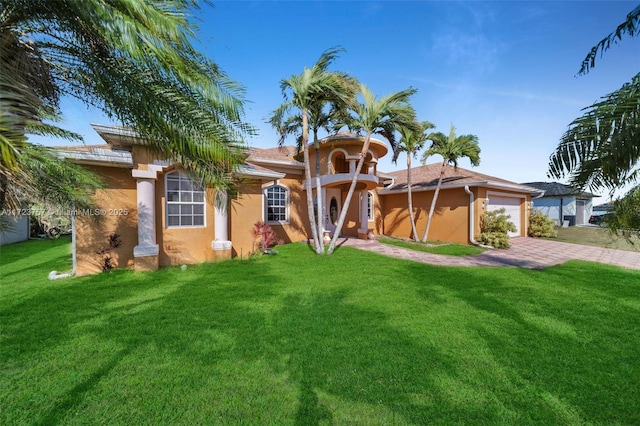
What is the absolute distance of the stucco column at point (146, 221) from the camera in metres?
8.78

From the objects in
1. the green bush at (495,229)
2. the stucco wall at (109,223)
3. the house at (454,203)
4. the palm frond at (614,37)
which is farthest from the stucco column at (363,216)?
the palm frond at (614,37)

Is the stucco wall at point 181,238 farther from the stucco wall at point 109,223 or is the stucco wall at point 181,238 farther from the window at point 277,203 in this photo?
the window at point 277,203

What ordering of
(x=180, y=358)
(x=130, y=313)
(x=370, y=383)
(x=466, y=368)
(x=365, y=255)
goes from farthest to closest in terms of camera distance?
1. (x=365, y=255)
2. (x=130, y=313)
3. (x=180, y=358)
4. (x=466, y=368)
5. (x=370, y=383)

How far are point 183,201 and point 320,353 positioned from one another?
8.55 metres

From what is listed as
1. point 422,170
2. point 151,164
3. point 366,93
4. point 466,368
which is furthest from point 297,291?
point 422,170

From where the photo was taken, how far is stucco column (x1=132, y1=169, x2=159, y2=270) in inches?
346

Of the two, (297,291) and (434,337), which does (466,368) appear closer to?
(434,337)

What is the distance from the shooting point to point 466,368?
360cm

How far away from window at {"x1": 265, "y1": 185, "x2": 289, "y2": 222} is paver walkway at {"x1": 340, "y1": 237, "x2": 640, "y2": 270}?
155 inches

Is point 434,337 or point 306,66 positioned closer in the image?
point 434,337

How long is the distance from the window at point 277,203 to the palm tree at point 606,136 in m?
12.6

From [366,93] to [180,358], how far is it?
10.8 meters

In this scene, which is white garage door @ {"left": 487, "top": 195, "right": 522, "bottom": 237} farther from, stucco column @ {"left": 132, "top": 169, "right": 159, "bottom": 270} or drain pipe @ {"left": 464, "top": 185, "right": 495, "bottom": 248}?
stucco column @ {"left": 132, "top": 169, "right": 159, "bottom": 270}

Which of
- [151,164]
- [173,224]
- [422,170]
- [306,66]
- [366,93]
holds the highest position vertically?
[306,66]
